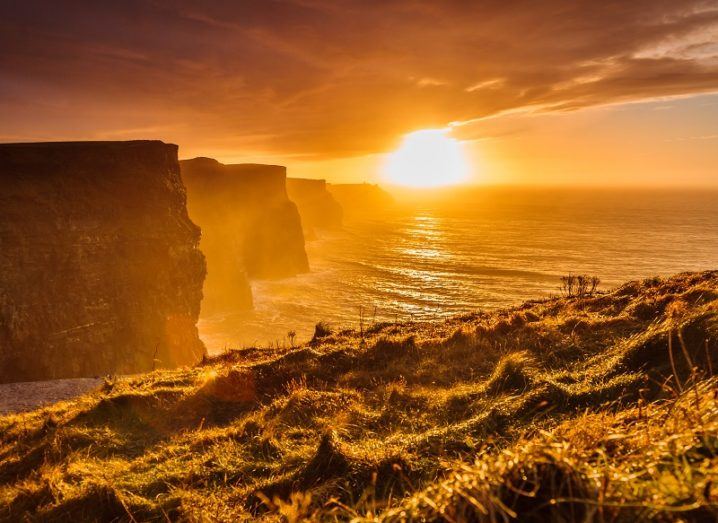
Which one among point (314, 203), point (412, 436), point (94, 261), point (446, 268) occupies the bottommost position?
point (446, 268)

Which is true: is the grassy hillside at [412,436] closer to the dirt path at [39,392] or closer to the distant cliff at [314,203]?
the dirt path at [39,392]

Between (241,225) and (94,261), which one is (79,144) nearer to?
(94,261)

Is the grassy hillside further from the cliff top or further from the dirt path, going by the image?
the cliff top

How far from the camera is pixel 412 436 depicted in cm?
572

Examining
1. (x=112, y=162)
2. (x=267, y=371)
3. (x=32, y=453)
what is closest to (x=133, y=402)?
(x=32, y=453)

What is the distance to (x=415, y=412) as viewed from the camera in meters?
7.12

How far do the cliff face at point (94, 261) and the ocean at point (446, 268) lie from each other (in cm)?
1072

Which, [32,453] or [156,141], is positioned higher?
[156,141]

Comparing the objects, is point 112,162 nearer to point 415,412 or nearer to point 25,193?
point 25,193

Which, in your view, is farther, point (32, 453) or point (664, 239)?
point (664, 239)

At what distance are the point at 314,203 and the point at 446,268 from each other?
A: 86.6 m

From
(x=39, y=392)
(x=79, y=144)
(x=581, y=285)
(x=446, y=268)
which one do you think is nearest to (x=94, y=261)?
→ (x=79, y=144)

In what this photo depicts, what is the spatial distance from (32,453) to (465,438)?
23.9 ft

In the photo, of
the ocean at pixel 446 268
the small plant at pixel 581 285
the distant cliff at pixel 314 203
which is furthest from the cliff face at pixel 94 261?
the distant cliff at pixel 314 203
